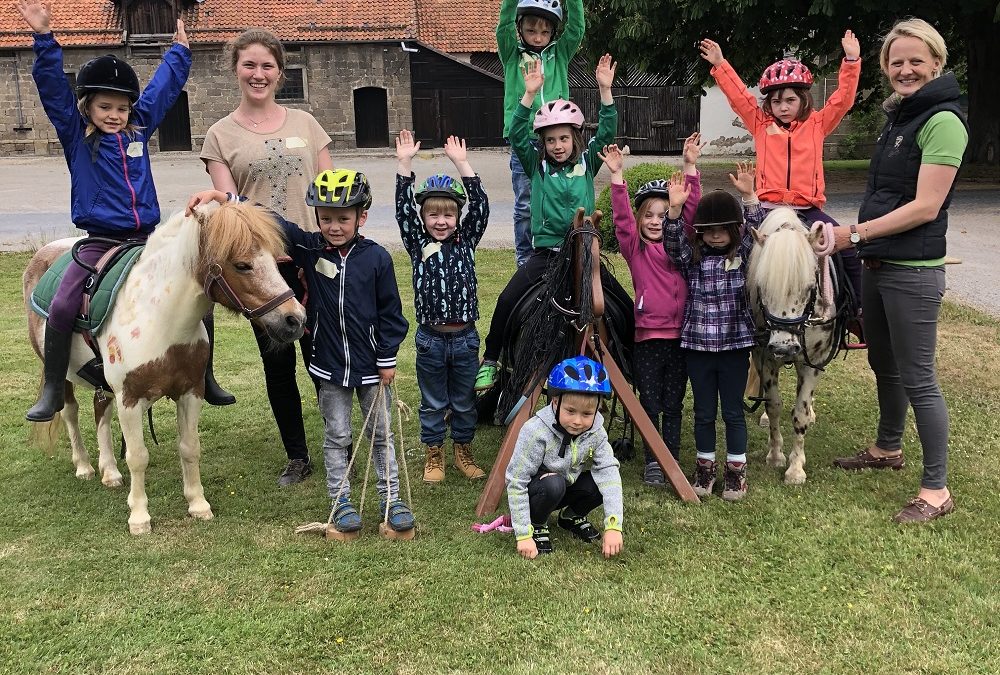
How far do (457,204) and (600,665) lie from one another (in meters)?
2.68

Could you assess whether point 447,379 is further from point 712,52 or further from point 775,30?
point 775,30

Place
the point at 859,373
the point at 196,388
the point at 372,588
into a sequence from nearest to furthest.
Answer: the point at 372,588 → the point at 196,388 → the point at 859,373

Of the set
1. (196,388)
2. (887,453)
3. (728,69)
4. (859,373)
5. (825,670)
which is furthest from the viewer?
(859,373)

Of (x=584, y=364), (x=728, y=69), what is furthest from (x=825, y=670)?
(x=728, y=69)

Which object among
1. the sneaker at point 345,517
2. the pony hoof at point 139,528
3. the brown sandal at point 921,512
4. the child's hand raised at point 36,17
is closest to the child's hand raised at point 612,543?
the sneaker at point 345,517

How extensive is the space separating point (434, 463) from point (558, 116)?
2191 mm

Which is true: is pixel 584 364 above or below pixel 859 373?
above

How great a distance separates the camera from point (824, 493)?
4.75m

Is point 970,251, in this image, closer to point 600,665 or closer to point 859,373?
point 859,373

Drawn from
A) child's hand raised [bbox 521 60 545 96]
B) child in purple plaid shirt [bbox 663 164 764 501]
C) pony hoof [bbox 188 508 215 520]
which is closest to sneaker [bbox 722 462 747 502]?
child in purple plaid shirt [bbox 663 164 764 501]

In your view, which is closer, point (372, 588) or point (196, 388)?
point (372, 588)

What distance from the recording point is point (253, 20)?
32062 millimetres

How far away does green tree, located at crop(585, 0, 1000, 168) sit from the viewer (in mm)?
14961

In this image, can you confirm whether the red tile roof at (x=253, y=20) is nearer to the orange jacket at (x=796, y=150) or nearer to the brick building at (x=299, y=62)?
the brick building at (x=299, y=62)
